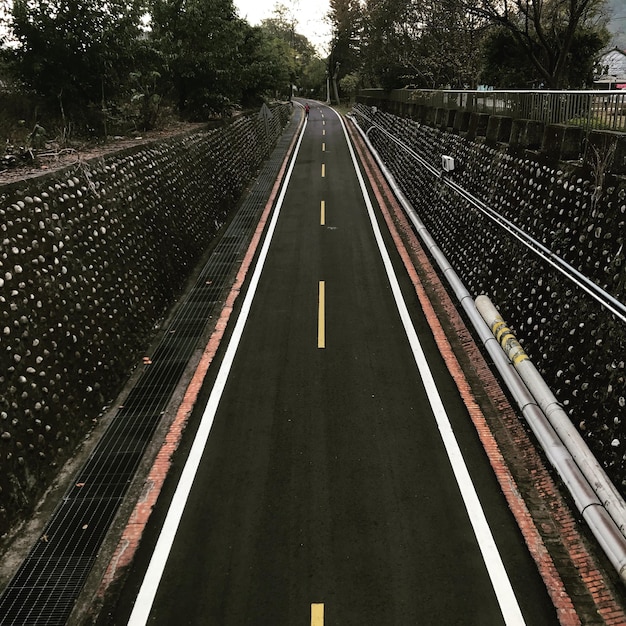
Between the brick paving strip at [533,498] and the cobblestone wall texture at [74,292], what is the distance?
20.3 ft

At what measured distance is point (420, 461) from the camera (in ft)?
22.8

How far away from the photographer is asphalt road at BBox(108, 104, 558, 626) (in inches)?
202

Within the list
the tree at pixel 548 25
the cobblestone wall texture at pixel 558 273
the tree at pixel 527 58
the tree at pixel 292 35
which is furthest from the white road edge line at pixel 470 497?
the tree at pixel 292 35

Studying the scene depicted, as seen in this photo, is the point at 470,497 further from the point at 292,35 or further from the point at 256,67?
the point at 292,35

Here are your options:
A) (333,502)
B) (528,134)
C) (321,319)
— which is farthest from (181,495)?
(528,134)

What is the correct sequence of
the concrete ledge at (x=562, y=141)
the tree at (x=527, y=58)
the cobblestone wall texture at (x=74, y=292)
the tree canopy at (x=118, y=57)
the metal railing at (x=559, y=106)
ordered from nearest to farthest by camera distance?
the cobblestone wall texture at (x=74, y=292), the metal railing at (x=559, y=106), the concrete ledge at (x=562, y=141), the tree canopy at (x=118, y=57), the tree at (x=527, y=58)

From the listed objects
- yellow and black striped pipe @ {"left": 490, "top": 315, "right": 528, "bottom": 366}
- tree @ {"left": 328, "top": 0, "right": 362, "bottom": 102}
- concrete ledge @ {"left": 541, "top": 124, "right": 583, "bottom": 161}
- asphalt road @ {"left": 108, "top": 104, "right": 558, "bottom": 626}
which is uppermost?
tree @ {"left": 328, "top": 0, "right": 362, "bottom": 102}

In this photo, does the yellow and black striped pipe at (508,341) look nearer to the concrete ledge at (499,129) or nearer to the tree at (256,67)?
the concrete ledge at (499,129)

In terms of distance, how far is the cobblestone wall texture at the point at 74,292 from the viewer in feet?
21.2

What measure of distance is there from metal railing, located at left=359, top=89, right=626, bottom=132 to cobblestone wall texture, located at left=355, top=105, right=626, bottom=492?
0.84 metres

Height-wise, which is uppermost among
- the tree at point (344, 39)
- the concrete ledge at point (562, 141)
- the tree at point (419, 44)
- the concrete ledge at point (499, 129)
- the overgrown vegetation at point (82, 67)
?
the tree at point (344, 39)

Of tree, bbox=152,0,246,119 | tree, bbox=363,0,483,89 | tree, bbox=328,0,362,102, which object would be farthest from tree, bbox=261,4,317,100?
tree, bbox=152,0,246,119

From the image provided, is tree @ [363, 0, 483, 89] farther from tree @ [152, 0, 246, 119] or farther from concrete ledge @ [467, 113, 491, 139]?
concrete ledge @ [467, 113, 491, 139]

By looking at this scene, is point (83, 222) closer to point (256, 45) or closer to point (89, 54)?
point (89, 54)
